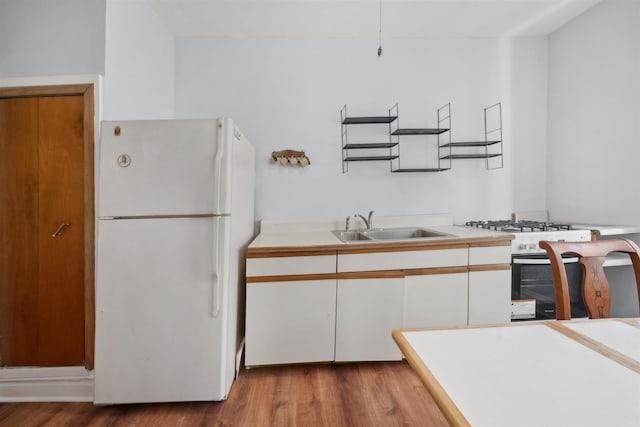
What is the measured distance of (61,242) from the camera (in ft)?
5.94

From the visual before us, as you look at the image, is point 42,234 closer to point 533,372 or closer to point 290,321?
point 290,321

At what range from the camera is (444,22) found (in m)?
2.56

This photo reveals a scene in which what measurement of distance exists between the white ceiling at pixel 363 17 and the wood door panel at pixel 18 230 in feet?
4.07

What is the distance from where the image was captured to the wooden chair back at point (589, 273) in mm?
1149

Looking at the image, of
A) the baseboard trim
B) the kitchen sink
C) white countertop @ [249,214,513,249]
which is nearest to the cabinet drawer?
white countertop @ [249,214,513,249]

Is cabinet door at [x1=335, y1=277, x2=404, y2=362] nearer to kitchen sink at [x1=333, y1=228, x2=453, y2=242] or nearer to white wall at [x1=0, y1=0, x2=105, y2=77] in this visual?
kitchen sink at [x1=333, y1=228, x2=453, y2=242]

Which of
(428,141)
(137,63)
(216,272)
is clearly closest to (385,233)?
(428,141)

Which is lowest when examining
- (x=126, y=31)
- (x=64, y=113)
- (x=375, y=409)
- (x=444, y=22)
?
(x=375, y=409)

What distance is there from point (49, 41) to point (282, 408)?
8.11ft

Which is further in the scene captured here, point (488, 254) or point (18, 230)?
point (488, 254)

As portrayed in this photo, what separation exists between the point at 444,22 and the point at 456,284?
215 centimetres

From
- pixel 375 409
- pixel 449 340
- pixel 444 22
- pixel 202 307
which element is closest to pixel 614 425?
pixel 449 340

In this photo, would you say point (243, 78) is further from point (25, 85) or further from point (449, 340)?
point (449, 340)

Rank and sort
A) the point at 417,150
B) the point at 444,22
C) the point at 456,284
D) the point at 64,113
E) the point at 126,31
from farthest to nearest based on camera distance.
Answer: the point at 417,150 → the point at 444,22 → the point at 456,284 → the point at 126,31 → the point at 64,113
